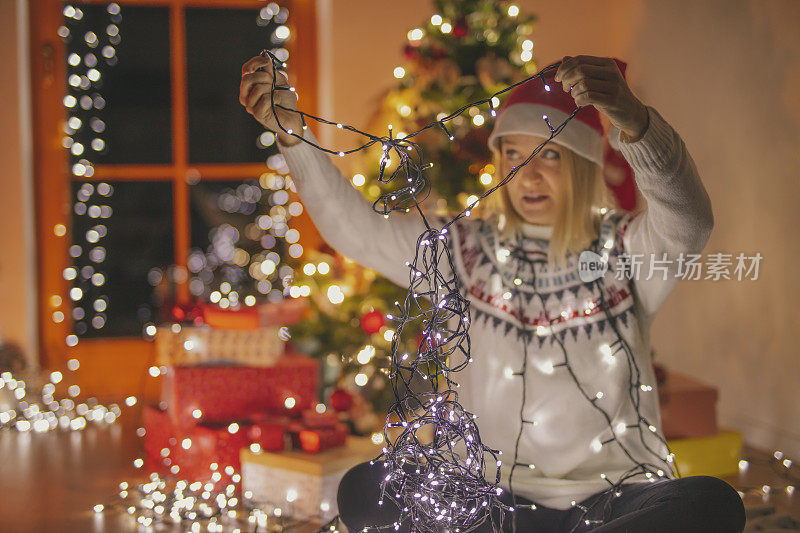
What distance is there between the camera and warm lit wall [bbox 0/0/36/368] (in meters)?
2.65

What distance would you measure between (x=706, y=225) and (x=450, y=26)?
114cm

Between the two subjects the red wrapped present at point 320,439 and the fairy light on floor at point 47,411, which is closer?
the red wrapped present at point 320,439

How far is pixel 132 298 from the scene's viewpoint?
2918 millimetres

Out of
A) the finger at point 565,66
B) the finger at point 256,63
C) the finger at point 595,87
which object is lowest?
the finger at point 595,87

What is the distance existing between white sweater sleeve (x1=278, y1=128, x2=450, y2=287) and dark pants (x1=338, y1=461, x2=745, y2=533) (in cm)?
37

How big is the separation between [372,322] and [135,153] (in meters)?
1.40

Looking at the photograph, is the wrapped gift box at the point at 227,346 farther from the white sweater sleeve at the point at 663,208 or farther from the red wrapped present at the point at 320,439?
the white sweater sleeve at the point at 663,208

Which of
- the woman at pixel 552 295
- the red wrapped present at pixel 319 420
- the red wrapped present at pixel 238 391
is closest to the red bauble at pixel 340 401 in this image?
the red wrapped present at pixel 238 391

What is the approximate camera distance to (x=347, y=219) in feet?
4.55

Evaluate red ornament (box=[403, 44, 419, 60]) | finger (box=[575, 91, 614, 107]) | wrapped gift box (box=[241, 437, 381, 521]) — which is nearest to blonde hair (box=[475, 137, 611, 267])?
finger (box=[575, 91, 614, 107])

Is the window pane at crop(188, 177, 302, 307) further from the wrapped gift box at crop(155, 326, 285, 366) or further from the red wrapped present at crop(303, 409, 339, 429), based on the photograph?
the red wrapped present at crop(303, 409, 339, 429)

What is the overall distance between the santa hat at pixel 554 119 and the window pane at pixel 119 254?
1810 mm

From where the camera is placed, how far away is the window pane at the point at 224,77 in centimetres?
287

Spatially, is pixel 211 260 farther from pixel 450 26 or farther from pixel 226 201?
pixel 450 26
